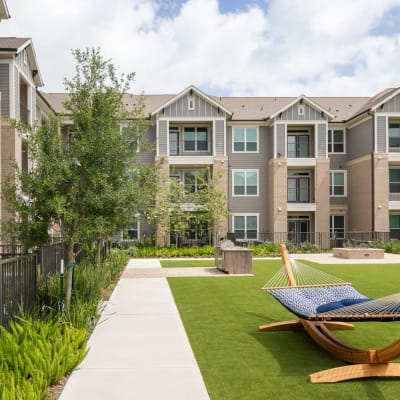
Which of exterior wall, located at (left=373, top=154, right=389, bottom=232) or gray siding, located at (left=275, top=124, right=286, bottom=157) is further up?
gray siding, located at (left=275, top=124, right=286, bottom=157)

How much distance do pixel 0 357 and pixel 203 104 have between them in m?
28.3

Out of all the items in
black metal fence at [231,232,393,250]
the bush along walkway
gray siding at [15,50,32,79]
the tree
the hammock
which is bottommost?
black metal fence at [231,232,393,250]

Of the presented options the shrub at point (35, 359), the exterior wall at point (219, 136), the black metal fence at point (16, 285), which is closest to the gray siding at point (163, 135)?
the exterior wall at point (219, 136)

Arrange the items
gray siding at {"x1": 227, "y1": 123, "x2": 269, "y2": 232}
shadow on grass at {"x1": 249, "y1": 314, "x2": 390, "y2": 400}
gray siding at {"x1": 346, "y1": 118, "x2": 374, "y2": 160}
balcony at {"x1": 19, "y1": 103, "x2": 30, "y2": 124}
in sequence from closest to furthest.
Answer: shadow on grass at {"x1": 249, "y1": 314, "x2": 390, "y2": 400} < balcony at {"x1": 19, "y1": 103, "x2": 30, "y2": 124} < gray siding at {"x1": 346, "y1": 118, "x2": 374, "y2": 160} < gray siding at {"x1": 227, "y1": 123, "x2": 269, "y2": 232}

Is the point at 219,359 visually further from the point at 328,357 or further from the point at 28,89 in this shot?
the point at 28,89

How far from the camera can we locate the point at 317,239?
108 ft

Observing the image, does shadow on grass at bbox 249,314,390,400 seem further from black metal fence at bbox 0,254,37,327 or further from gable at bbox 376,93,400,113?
gable at bbox 376,93,400,113

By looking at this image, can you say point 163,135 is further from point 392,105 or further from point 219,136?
point 392,105

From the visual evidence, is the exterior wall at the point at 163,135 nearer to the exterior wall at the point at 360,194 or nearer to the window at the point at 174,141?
the window at the point at 174,141

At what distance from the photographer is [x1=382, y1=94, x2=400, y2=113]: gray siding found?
32469 mm

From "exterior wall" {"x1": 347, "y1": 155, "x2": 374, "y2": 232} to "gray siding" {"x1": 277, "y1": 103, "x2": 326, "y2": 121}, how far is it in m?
4.32

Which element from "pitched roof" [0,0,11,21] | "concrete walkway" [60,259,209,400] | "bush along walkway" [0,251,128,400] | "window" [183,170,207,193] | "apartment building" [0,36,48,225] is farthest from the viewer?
"window" [183,170,207,193]

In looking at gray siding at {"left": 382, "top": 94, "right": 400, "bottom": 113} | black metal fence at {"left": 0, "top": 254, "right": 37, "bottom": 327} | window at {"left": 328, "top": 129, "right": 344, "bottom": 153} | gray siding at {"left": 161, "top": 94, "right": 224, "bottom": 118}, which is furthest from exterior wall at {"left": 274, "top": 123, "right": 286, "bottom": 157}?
black metal fence at {"left": 0, "top": 254, "right": 37, "bottom": 327}

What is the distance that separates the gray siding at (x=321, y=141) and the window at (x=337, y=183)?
3.13 m
